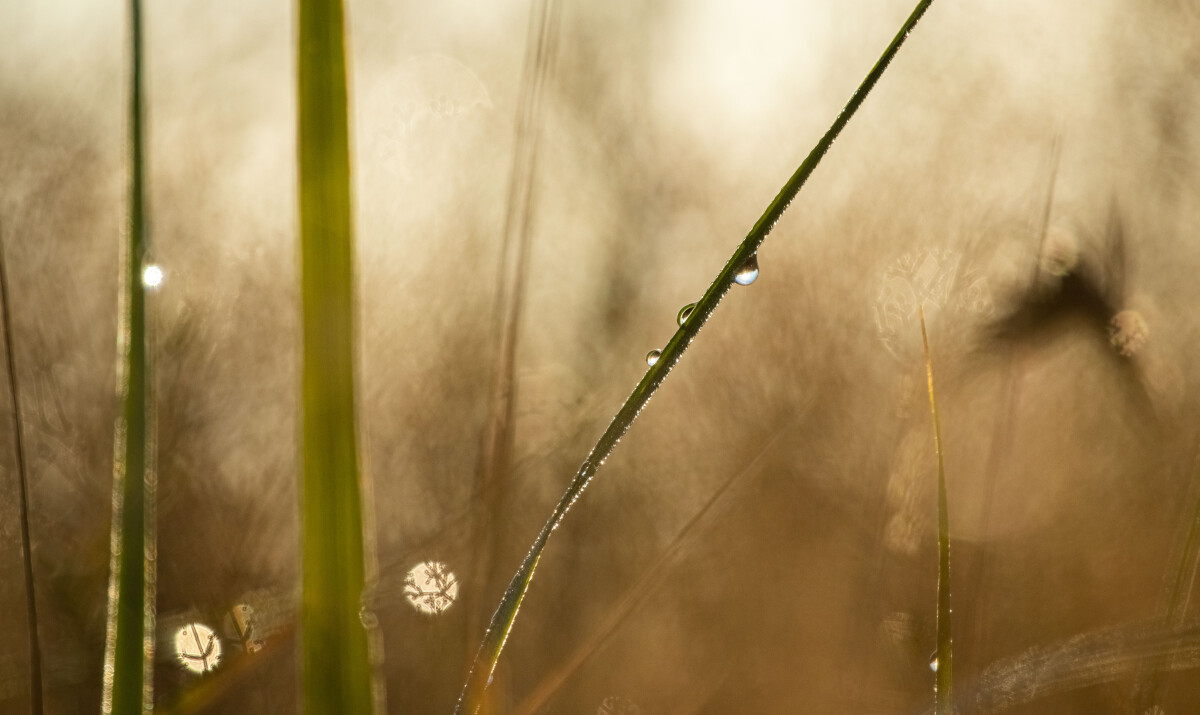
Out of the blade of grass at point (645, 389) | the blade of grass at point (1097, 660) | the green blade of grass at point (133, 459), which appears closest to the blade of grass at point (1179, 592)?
the blade of grass at point (1097, 660)

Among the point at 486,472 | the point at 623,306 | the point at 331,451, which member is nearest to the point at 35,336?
the point at 486,472

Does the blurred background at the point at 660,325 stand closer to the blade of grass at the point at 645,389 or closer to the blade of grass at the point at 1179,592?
the blade of grass at the point at 1179,592

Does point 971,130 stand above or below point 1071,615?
above

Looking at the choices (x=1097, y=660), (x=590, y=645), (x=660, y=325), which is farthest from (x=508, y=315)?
(x=1097, y=660)

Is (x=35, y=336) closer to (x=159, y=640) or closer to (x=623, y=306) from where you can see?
(x=159, y=640)

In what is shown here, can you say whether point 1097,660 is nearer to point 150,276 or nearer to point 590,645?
point 150,276

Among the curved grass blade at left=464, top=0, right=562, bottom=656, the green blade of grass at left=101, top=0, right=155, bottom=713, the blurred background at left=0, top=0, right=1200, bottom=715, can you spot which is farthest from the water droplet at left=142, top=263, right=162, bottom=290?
the blurred background at left=0, top=0, right=1200, bottom=715

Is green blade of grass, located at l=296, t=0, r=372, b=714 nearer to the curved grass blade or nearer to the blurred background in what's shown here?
the curved grass blade
